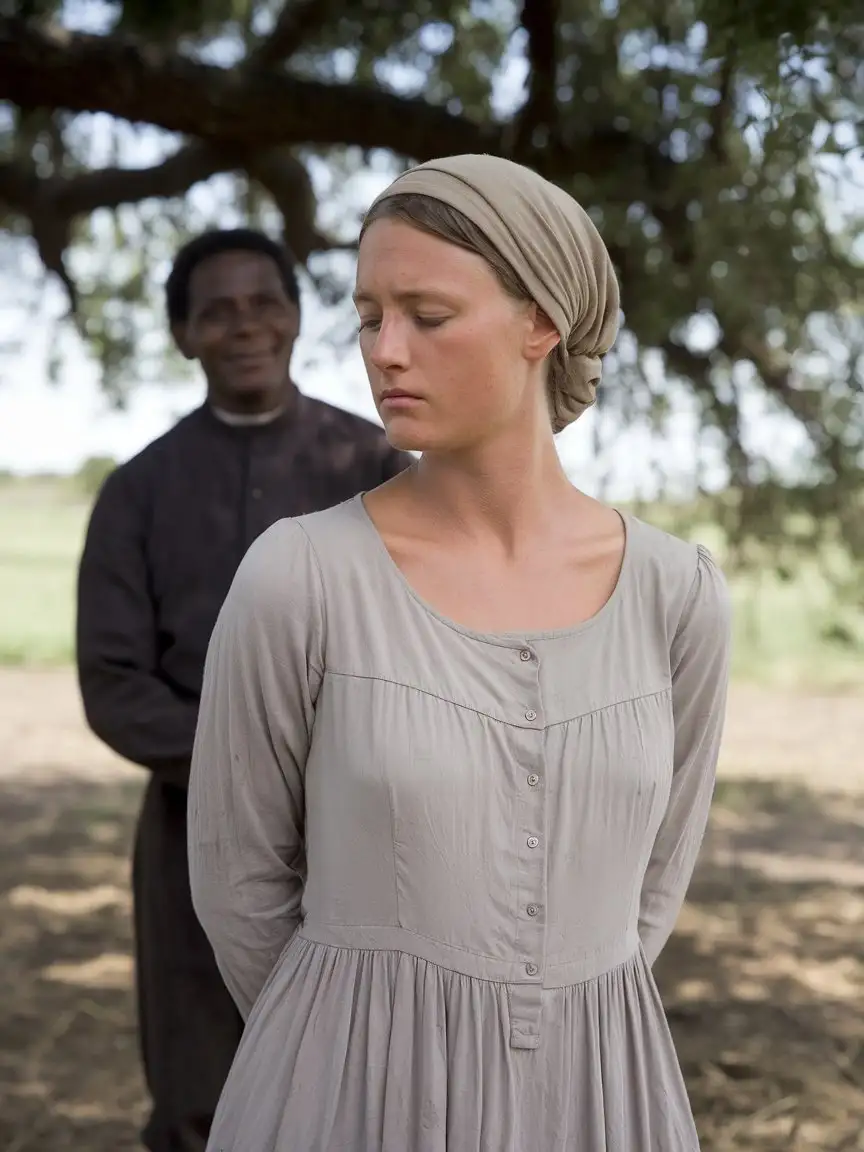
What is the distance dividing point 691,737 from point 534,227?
63 centimetres

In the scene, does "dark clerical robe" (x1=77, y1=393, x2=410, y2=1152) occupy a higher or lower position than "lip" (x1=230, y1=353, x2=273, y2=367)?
lower

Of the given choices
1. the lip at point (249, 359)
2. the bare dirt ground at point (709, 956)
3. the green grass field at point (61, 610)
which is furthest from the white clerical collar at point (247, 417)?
the green grass field at point (61, 610)

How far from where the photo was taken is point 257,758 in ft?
5.61

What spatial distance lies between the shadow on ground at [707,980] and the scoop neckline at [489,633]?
2877mm

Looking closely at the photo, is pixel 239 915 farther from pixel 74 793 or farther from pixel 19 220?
pixel 74 793

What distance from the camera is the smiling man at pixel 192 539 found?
2.80 meters

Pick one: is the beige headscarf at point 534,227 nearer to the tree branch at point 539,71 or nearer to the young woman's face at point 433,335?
the young woman's face at point 433,335

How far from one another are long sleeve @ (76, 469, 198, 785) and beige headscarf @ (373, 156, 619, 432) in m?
1.27

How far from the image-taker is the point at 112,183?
20.8 ft

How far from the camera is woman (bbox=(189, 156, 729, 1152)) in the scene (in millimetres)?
1611

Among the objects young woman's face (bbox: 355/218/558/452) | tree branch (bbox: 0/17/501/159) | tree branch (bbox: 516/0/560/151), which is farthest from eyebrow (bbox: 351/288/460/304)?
tree branch (bbox: 0/17/501/159)

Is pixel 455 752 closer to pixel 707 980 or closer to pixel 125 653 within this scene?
pixel 125 653

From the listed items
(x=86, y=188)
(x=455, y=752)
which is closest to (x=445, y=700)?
(x=455, y=752)

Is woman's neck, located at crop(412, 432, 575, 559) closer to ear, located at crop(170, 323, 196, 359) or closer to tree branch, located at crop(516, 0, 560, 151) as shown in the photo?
ear, located at crop(170, 323, 196, 359)
